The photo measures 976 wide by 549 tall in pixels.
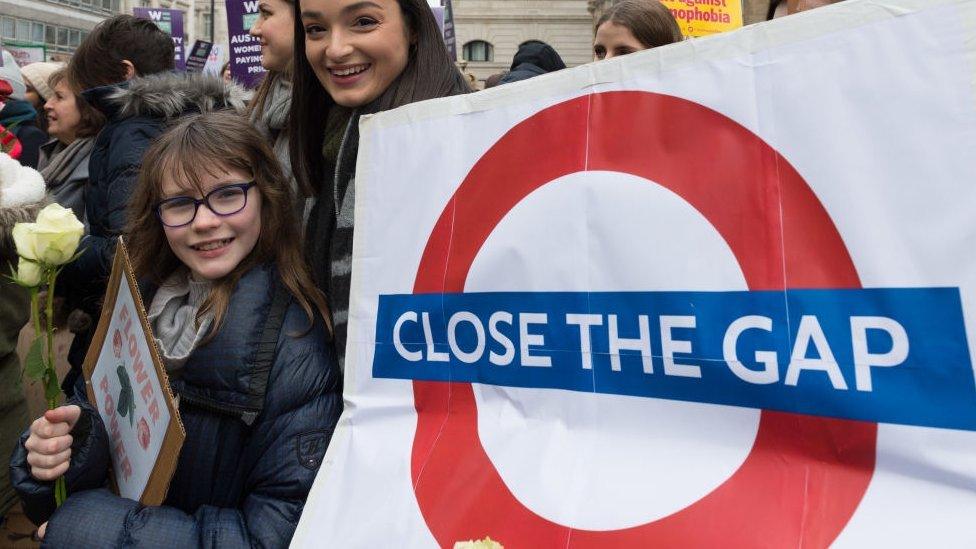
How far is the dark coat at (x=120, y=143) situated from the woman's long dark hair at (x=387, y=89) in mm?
901

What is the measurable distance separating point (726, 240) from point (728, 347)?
0.14 meters

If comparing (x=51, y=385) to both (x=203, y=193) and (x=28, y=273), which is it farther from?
(x=203, y=193)

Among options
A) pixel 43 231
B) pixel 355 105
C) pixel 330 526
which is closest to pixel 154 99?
pixel 355 105

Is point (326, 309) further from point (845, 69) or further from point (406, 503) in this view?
point (845, 69)

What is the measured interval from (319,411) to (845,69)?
1.10 m

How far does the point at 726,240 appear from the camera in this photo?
3.34 ft

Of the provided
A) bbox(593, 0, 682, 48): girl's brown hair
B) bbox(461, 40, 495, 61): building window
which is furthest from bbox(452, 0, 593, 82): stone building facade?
bbox(593, 0, 682, 48): girl's brown hair

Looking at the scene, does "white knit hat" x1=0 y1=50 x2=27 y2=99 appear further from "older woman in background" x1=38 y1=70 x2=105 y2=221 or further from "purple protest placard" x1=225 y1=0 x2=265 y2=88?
"purple protest placard" x1=225 y1=0 x2=265 y2=88

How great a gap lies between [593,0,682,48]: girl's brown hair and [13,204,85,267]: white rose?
7.44 feet

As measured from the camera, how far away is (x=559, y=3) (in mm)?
37531

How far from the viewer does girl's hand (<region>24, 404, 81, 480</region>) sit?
144 cm

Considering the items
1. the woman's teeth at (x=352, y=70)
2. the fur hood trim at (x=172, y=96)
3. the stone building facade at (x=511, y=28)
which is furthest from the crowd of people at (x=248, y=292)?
the stone building facade at (x=511, y=28)

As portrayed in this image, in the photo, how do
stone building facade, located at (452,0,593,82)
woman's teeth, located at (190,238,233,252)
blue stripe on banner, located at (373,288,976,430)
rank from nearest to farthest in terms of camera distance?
1. blue stripe on banner, located at (373,288,976,430)
2. woman's teeth, located at (190,238,233,252)
3. stone building facade, located at (452,0,593,82)

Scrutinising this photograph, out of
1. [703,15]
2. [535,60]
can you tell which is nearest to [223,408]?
[535,60]
